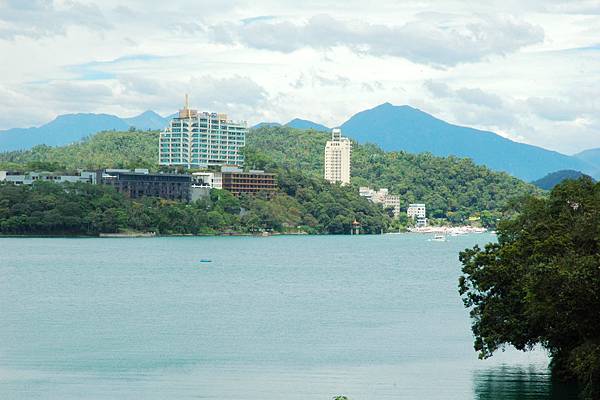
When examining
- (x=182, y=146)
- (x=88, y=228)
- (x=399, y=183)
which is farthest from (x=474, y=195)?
(x=88, y=228)

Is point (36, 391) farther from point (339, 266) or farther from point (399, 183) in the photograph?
point (399, 183)

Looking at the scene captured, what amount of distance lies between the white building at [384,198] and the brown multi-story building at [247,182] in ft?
101

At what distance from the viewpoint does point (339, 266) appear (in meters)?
81.8

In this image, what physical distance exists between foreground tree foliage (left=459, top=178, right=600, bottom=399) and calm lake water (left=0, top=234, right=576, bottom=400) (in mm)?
2011

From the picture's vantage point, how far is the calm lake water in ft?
100.0

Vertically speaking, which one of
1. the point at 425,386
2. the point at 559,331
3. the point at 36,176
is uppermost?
the point at 36,176

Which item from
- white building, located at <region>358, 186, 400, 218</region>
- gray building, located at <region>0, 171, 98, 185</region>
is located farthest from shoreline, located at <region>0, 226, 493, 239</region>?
gray building, located at <region>0, 171, 98, 185</region>

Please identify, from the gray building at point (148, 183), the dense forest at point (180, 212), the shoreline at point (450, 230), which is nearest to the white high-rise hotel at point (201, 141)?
the dense forest at point (180, 212)

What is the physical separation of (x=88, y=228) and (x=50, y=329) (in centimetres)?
7837

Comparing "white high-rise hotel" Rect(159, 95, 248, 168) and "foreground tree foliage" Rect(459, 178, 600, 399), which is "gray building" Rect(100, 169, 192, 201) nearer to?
"white high-rise hotel" Rect(159, 95, 248, 168)

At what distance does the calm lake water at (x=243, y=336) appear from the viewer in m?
30.5

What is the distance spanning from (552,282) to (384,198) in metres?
160

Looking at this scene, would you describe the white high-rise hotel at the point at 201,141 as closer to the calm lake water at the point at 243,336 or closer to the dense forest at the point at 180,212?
the dense forest at the point at 180,212

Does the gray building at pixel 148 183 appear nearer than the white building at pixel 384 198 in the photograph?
Yes
